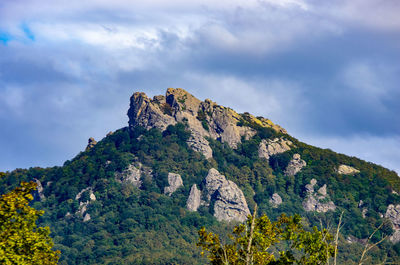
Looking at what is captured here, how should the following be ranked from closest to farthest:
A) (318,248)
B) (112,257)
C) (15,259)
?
(15,259) < (318,248) < (112,257)

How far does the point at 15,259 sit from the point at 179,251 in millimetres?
161556

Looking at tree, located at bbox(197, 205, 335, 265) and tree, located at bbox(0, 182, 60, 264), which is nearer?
tree, located at bbox(0, 182, 60, 264)

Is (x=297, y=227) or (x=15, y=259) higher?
(x=297, y=227)

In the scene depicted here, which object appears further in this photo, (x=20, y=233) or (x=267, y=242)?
(x=267, y=242)

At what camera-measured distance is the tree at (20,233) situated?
1432 inches

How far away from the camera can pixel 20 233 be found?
38469 millimetres

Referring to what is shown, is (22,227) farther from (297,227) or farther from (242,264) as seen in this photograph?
(297,227)

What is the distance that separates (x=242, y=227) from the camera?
4434cm

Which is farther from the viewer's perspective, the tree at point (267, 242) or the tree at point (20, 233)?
the tree at point (267, 242)

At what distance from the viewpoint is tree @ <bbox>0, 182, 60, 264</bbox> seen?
3638cm

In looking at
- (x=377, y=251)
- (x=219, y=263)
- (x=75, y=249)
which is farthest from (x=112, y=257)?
(x=219, y=263)

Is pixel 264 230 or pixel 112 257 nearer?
pixel 264 230

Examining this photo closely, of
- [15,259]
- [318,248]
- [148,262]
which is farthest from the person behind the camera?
[148,262]

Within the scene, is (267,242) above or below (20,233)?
above
